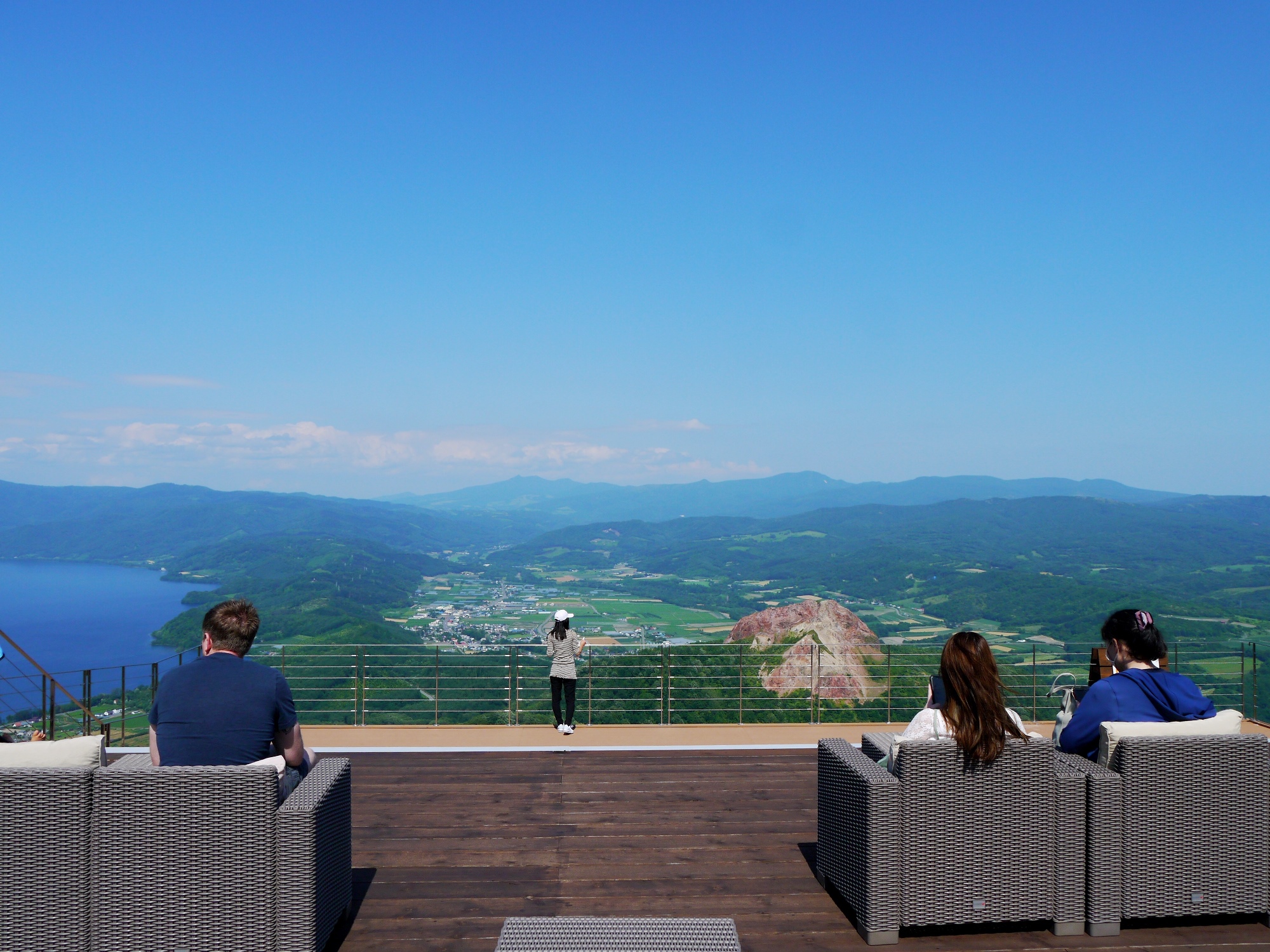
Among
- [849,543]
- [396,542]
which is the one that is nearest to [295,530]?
[396,542]

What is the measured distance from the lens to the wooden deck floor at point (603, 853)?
302cm

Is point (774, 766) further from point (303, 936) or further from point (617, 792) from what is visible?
point (303, 936)

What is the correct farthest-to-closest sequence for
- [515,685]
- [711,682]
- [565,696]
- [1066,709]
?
[711,682]
[515,685]
[565,696]
[1066,709]

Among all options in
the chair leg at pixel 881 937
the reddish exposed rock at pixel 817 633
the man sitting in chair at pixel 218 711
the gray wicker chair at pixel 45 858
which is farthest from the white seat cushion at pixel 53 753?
the reddish exposed rock at pixel 817 633

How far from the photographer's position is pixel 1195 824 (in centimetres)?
300

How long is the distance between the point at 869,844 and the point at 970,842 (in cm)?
36

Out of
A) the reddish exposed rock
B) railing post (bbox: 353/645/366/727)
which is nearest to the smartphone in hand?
railing post (bbox: 353/645/366/727)

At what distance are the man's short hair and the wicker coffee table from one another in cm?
134

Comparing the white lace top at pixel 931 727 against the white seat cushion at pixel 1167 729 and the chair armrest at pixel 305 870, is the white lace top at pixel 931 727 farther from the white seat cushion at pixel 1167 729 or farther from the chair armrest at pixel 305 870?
the chair armrest at pixel 305 870

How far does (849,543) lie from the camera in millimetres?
141000

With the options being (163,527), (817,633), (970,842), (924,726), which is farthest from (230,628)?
(163,527)

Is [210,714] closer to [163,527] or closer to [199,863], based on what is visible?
[199,863]

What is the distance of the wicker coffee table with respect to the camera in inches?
96.7

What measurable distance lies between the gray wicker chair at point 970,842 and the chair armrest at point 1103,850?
0.03m
